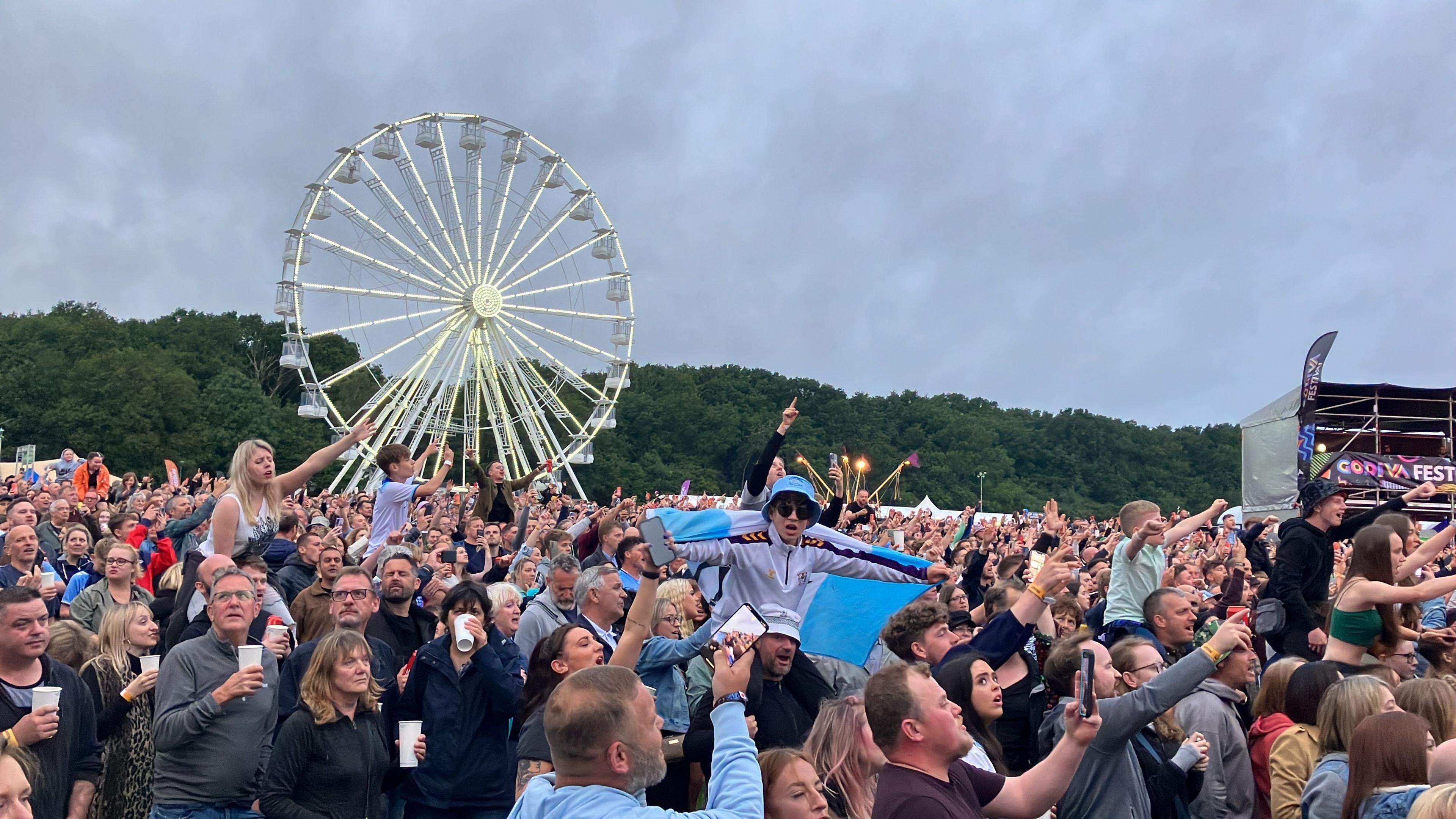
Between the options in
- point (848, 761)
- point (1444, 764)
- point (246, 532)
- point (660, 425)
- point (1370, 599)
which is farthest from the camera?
point (660, 425)

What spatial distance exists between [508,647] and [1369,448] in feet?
88.1

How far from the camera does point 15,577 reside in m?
7.74

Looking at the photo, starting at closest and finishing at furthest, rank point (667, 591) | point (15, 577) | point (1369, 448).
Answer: point (667, 591) → point (15, 577) → point (1369, 448)

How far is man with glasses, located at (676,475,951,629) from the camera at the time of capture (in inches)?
230

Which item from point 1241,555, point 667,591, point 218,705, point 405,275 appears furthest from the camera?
point 405,275

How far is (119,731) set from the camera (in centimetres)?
545

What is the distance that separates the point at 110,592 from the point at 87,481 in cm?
1395

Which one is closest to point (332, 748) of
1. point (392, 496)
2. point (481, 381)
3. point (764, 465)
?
point (764, 465)

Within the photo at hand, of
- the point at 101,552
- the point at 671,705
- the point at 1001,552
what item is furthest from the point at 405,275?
the point at 671,705

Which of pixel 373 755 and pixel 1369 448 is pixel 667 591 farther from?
pixel 1369 448

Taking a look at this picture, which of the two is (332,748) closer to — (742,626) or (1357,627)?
(742,626)

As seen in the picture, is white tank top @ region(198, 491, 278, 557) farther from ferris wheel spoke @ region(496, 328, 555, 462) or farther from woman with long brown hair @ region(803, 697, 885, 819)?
ferris wheel spoke @ region(496, 328, 555, 462)

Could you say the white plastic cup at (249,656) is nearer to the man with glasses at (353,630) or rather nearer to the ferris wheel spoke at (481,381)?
the man with glasses at (353,630)

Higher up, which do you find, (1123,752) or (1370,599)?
(1370,599)
